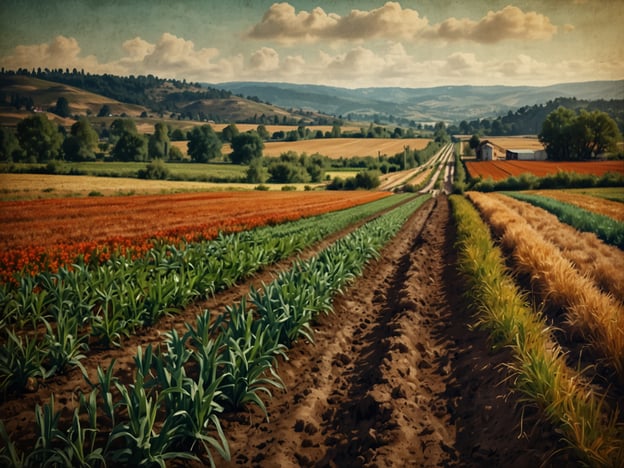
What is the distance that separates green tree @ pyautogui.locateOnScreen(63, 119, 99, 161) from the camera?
3528cm

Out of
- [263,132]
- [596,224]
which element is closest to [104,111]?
[263,132]

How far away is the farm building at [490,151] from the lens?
78812 millimetres

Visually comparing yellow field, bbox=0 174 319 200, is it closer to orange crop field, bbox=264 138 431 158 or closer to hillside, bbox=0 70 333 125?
hillside, bbox=0 70 333 125

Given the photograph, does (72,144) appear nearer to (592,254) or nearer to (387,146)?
(592,254)

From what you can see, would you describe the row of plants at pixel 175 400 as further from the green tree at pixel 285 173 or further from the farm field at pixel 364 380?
the green tree at pixel 285 173

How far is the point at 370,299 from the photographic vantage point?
27.9 ft

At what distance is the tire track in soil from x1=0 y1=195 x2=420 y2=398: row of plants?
7.71 ft

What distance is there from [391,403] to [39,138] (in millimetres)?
30823

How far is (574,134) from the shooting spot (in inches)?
936

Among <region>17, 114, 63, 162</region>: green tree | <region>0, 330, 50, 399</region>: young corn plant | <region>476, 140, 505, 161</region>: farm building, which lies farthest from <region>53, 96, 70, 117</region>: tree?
<region>476, 140, 505, 161</region>: farm building

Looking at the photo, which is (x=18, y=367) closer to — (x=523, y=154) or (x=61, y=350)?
A: (x=61, y=350)

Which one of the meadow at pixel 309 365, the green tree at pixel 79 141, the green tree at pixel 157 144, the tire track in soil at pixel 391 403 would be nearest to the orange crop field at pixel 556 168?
the meadow at pixel 309 365

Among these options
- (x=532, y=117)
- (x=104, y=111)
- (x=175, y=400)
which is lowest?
(x=175, y=400)

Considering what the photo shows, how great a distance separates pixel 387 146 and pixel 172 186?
8828 cm
